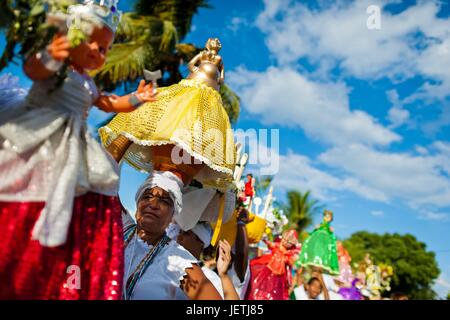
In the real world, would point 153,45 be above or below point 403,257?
below

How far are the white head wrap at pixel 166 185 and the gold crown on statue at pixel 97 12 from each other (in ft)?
2.59

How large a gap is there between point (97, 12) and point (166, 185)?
873mm

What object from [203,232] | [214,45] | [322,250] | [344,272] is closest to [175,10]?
[322,250]

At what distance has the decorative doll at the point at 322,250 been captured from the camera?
7.96 meters

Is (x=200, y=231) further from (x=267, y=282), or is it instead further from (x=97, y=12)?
(x=267, y=282)

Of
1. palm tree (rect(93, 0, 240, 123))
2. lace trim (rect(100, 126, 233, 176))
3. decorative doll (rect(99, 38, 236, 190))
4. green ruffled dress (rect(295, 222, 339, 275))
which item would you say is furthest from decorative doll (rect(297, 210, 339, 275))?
lace trim (rect(100, 126, 233, 176))

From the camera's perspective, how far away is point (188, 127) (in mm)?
2150

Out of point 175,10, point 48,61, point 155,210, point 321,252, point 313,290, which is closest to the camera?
point 48,61

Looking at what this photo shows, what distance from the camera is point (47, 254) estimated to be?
1.28 meters

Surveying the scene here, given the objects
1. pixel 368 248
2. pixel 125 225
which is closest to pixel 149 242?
pixel 125 225
